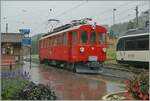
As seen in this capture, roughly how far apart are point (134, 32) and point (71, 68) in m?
6.84

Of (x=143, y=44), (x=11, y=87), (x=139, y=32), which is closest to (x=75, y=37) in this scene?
(x=143, y=44)

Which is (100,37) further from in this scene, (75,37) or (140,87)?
(140,87)

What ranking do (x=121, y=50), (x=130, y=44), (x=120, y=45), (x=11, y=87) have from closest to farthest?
1. (x=11, y=87)
2. (x=130, y=44)
3. (x=121, y=50)
4. (x=120, y=45)

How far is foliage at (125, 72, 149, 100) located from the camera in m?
9.82

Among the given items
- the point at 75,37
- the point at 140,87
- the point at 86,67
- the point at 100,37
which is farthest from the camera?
the point at 86,67

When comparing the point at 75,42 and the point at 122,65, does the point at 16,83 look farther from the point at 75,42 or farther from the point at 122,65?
the point at 122,65

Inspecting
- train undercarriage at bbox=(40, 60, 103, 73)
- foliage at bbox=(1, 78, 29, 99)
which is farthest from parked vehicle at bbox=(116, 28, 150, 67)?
foliage at bbox=(1, 78, 29, 99)

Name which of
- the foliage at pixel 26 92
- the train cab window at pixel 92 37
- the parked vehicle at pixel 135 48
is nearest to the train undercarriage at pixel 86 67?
the train cab window at pixel 92 37

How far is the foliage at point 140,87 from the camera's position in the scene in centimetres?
982

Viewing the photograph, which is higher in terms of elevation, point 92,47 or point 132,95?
point 92,47

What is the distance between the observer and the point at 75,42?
2414 cm

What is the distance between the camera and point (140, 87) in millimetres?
9945

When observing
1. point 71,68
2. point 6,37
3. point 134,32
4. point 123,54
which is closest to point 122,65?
point 123,54

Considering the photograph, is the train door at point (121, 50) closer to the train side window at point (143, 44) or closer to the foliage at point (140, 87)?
the train side window at point (143, 44)
